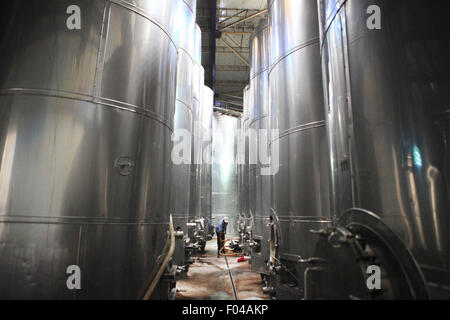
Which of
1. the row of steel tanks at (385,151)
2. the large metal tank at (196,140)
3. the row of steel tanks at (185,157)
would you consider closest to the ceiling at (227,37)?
the large metal tank at (196,140)

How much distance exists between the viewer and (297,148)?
4902 millimetres

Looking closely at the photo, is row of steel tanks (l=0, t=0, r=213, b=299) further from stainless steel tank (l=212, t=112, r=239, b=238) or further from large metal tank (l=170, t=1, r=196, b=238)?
stainless steel tank (l=212, t=112, r=239, b=238)

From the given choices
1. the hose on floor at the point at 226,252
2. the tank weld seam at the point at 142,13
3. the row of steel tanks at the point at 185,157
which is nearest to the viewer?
the tank weld seam at the point at 142,13

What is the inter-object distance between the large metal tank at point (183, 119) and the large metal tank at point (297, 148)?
8.82 feet

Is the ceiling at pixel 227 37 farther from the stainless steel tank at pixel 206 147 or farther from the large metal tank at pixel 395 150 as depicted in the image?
the large metal tank at pixel 395 150

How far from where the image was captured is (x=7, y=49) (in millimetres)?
3135

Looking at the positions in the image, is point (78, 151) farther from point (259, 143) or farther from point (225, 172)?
point (225, 172)

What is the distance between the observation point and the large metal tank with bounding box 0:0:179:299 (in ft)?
9.25

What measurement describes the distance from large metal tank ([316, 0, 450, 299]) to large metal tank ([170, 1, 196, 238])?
509 cm

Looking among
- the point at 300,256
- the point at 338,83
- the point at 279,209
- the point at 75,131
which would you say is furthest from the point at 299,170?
the point at 75,131

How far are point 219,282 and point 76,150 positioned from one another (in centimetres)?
627

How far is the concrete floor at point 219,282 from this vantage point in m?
6.75

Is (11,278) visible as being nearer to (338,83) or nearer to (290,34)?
(338,83)

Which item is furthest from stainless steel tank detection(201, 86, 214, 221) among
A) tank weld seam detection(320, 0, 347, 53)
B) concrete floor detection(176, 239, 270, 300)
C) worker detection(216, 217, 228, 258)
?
tank weld seam detection(320, 0, 347, 53)
